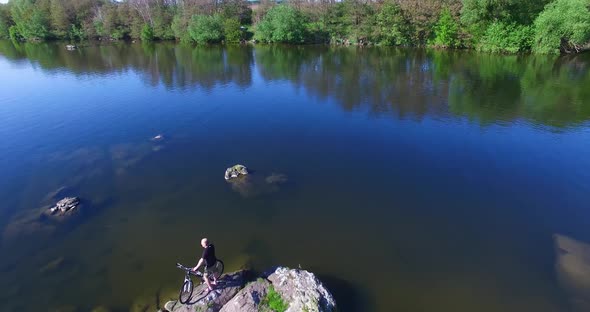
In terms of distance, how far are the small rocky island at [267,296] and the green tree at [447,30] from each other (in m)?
72.7

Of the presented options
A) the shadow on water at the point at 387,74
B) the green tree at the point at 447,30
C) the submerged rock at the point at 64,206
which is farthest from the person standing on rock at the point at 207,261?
the green tree at the point at 447,30

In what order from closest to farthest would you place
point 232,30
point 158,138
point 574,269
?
point 574,269
point 158,138
point 232,30

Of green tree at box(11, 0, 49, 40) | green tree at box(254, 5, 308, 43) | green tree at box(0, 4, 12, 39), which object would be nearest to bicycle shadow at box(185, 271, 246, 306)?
green tree at box(254, 5, 308, 43)

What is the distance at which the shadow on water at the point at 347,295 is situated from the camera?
13461 millimetres

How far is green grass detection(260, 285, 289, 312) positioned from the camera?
12500 mm

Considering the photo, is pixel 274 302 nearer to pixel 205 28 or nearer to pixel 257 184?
pixel 257 184

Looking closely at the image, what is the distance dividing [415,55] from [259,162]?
175 feet

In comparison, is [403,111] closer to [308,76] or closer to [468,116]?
[468,116]

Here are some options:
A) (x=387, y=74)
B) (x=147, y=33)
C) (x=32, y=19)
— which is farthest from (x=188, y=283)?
(x=32, y=19)

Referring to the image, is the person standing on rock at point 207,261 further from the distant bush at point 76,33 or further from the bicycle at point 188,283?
the distant bush at point 76,33

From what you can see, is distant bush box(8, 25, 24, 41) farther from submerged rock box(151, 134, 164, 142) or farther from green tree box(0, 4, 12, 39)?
submerged rock box(151, 134, 164, 142)

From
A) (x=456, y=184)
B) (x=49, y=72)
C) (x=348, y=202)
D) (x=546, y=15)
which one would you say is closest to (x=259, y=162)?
(x=348, y=202)

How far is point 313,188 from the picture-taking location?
2175 centimetres

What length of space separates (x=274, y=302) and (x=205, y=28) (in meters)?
86.1
